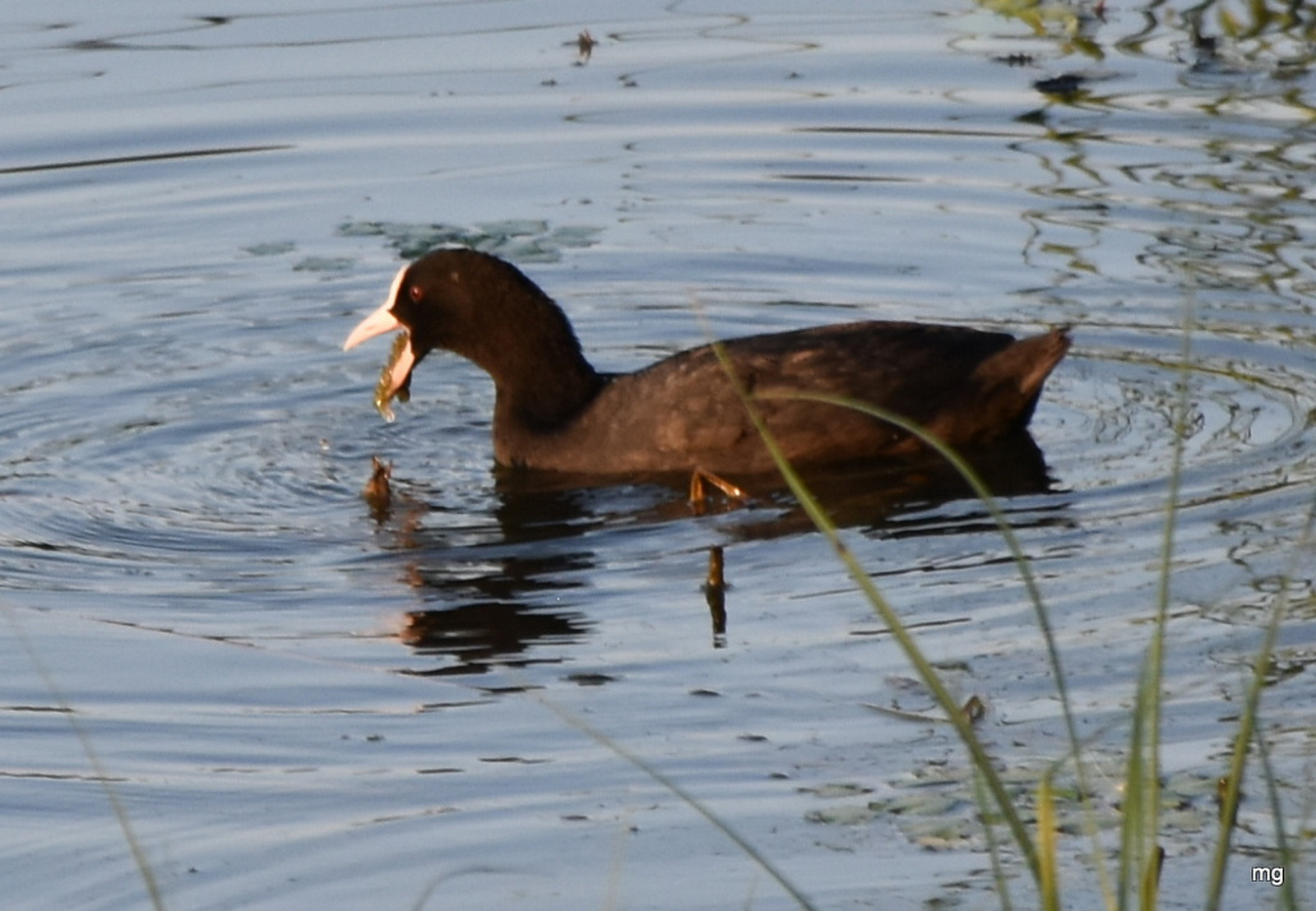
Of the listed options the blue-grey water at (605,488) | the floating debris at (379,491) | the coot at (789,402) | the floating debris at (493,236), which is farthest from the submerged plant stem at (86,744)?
the floating debris at (493,236)

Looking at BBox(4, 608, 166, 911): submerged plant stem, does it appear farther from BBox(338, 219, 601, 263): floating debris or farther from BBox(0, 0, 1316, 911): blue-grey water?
BBox(338, 219, 601, 263): floating debris

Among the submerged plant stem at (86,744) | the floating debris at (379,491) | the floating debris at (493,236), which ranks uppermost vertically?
the floating debris at (493,236)

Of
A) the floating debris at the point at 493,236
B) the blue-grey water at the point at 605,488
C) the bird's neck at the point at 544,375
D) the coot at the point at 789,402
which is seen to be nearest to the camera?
the blue-grey water at the point at 605,488

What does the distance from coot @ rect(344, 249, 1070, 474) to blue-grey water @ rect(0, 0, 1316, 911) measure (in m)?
0.24

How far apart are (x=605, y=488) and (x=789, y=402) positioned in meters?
0.62

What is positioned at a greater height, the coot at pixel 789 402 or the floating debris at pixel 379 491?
the coot at pixel 789 402

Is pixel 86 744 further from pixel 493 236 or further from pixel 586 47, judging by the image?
pixel 586 47

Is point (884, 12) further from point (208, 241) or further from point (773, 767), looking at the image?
point (773, 767)

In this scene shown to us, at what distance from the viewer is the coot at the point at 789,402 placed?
24.9ft

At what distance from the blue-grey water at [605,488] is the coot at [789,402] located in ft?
0.80

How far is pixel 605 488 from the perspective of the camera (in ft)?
25.3

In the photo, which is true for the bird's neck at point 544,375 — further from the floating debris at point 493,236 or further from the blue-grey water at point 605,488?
the floating debris at point 493,236

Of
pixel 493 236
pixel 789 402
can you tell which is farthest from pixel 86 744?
pixel 493 236

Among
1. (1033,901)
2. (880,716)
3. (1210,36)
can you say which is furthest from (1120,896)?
(1210,36)
